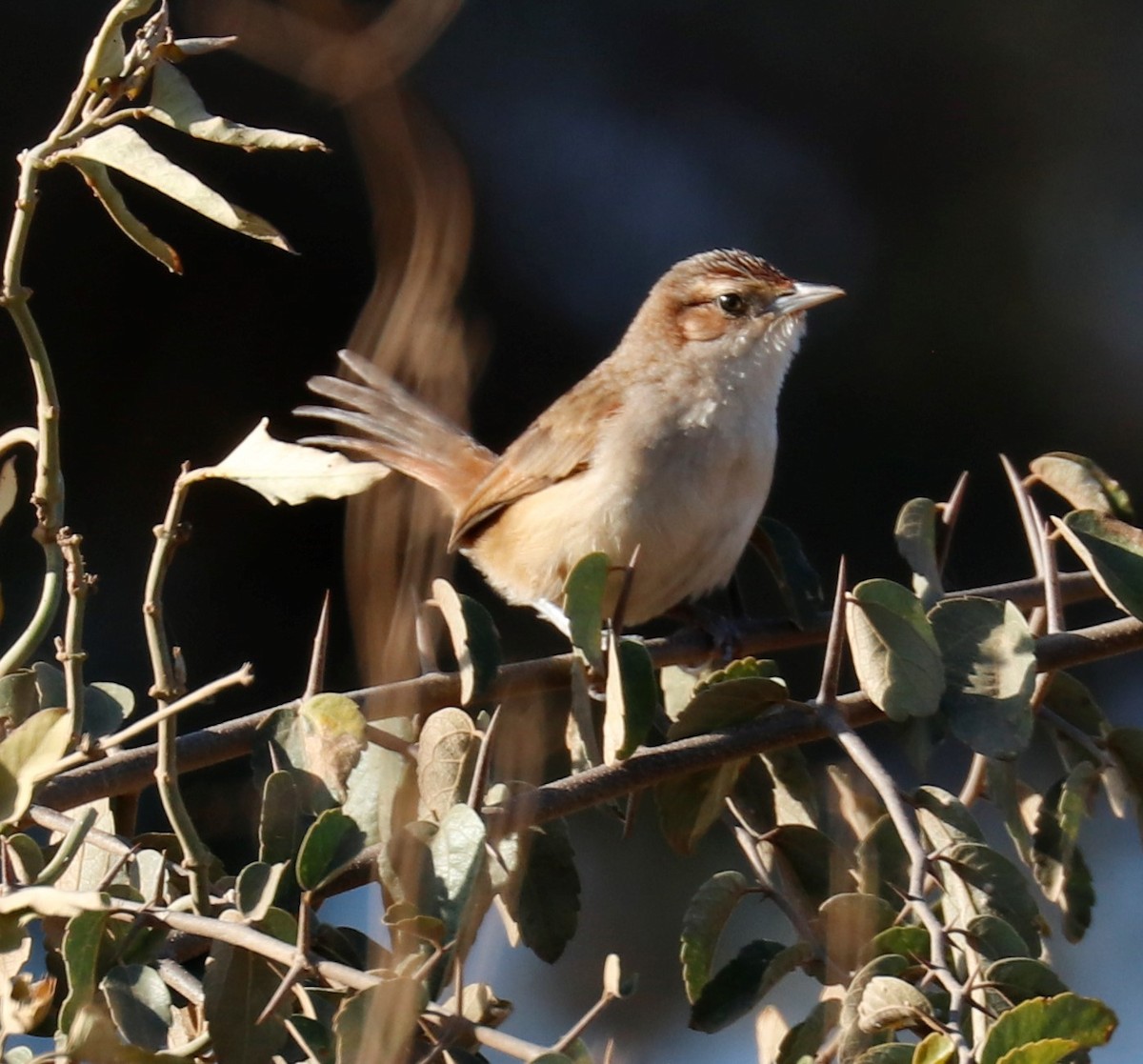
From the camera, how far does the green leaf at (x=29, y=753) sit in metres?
0.94

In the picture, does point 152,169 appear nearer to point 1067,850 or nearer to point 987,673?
point 987,673

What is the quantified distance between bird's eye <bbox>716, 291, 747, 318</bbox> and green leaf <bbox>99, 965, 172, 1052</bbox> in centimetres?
250

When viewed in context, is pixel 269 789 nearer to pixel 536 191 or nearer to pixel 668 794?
pixel 668 794

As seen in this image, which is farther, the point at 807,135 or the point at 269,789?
the point at 807,135

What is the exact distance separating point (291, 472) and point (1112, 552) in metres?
0.85

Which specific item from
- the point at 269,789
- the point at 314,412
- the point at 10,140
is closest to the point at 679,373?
the point at 314,412

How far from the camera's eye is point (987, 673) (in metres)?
1.42

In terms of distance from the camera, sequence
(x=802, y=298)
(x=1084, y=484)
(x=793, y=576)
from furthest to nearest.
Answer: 1. (x=802, y=298)
2. (x=793, y=576)
3. (x=1084, y=484)

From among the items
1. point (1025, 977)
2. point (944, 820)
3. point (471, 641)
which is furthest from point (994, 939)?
point (471, 641)

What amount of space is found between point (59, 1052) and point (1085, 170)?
4414mm

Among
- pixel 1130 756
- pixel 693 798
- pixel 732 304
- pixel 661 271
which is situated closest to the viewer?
pixel 693 798

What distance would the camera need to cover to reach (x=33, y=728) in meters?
0.96

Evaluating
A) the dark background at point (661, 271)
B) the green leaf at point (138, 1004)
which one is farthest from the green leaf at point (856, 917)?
the dark background at point (661, 271)

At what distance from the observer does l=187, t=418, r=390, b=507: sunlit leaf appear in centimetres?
101
